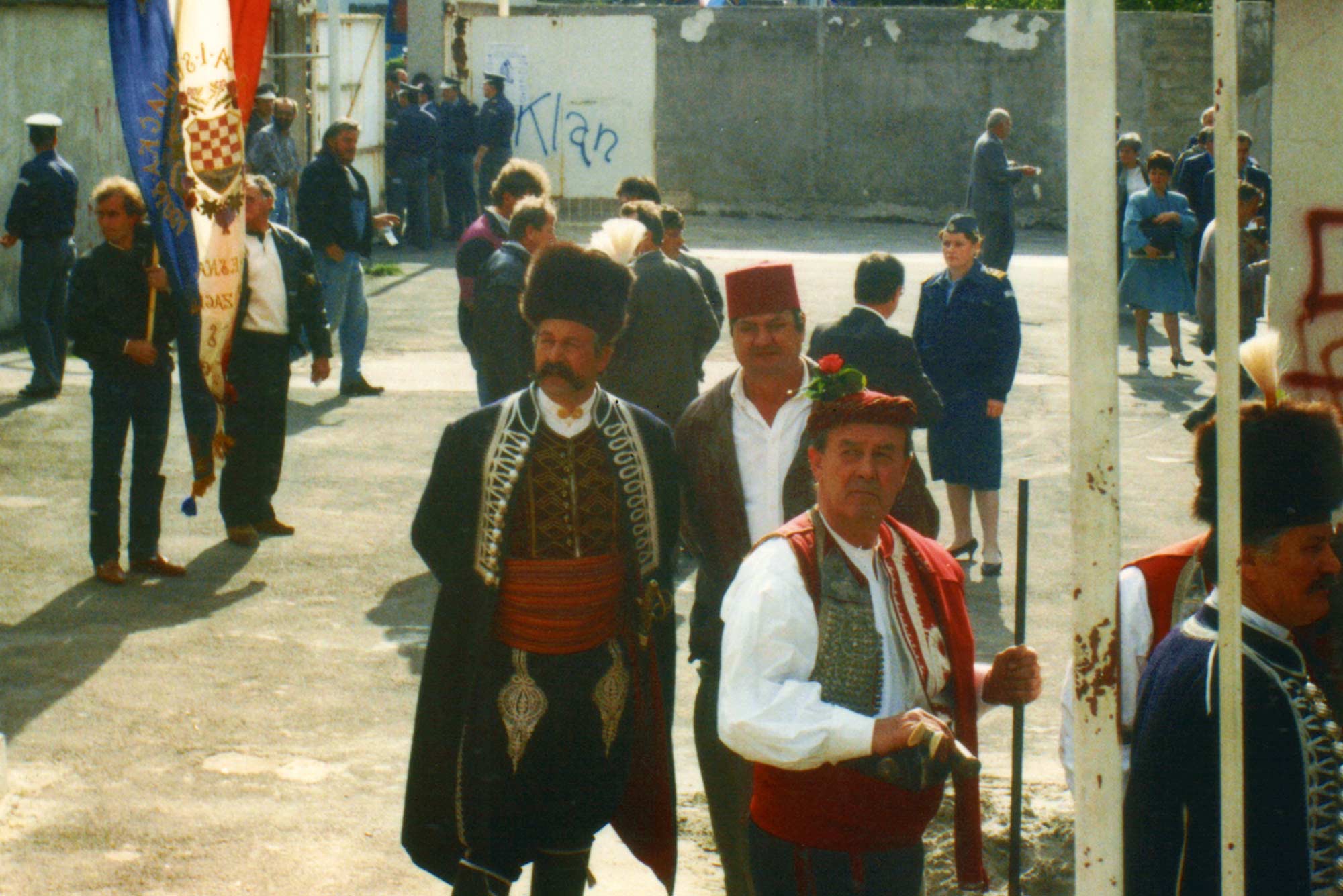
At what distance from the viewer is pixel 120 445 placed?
797 cm

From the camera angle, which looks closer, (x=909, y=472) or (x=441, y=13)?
(x=909, y=472)

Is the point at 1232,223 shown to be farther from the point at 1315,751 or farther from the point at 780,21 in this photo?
the point at 780,21

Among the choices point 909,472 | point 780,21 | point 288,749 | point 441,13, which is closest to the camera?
point 909,472

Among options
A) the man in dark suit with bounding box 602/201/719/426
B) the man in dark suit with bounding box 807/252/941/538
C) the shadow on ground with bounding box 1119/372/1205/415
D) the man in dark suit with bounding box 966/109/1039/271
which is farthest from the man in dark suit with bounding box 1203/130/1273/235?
the man in dark suit with bounding box 807/252/941/538

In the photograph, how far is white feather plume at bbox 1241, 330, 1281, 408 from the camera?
10.5ft

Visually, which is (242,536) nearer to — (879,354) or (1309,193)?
(879,354)

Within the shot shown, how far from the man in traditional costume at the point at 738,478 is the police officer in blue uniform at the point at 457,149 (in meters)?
16.0

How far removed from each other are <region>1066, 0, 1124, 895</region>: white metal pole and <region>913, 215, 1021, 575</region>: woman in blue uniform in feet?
18.1

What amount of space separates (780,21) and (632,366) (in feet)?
55.1

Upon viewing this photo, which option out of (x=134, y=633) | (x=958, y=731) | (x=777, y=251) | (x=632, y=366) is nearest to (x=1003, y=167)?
(x=777, y=251)

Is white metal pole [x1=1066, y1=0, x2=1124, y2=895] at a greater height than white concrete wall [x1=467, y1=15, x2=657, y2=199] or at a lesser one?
lesser

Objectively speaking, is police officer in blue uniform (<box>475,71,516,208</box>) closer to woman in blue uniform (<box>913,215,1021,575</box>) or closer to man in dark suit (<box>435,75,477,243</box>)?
man in dark suit (<box>435,75,477,243</box>)

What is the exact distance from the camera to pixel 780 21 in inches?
929

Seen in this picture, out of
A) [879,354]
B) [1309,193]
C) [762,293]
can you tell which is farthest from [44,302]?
[1309,193]
